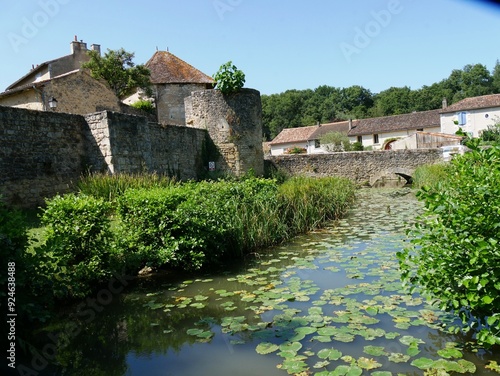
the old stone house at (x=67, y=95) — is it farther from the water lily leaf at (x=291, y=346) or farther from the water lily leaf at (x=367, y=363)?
the water lily leaf at (x=367, y=363)

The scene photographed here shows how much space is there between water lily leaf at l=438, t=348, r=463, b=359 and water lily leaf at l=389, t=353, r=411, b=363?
28 centimetres

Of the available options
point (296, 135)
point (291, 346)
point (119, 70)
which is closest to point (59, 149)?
point (291, 346)

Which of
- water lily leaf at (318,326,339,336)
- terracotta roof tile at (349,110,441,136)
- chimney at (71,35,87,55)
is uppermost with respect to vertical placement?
chimney at (71,35,87,55)

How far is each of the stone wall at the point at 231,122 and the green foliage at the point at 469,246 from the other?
13278mm

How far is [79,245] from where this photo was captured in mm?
5383

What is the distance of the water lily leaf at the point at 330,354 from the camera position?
355cm

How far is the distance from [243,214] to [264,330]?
3778 mm

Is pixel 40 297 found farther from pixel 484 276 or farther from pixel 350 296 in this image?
pixel 484 276

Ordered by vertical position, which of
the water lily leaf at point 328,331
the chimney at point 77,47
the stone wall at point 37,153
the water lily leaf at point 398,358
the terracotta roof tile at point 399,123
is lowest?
the water lily leaf at point 398,358

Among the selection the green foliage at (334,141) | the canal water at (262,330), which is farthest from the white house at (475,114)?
the canal water at (262,330)

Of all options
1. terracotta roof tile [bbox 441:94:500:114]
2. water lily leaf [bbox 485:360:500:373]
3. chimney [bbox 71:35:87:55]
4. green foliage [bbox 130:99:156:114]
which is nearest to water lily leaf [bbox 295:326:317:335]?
water lily leaf [bbox 485:360:500:373]

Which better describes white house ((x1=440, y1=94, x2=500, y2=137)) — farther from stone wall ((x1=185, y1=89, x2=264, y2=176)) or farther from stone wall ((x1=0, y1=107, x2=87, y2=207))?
stone wall ((x1=0, y1=107, x2=87, y2=207))

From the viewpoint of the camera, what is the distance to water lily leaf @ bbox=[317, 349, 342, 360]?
3547 millimetres

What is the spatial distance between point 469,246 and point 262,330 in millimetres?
2172
